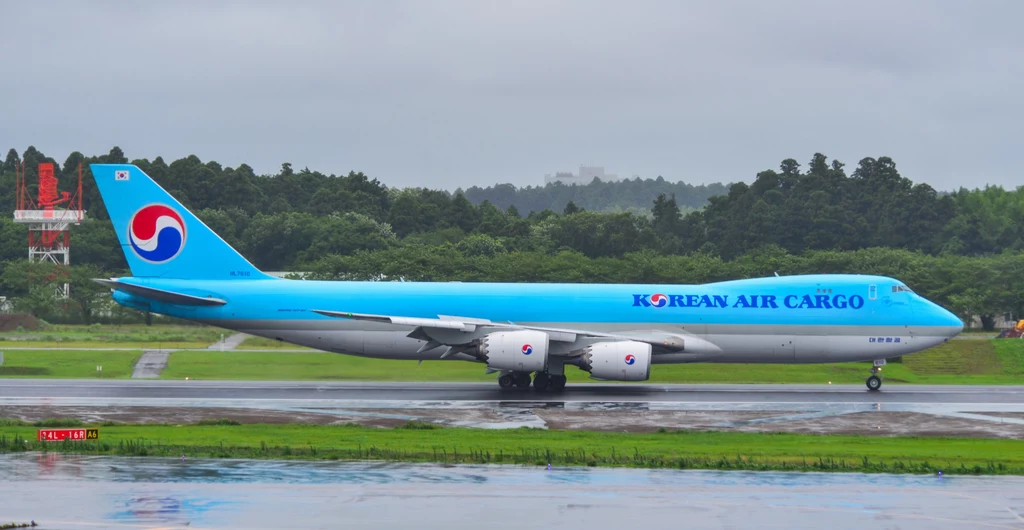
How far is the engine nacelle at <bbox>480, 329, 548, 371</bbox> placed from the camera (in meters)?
35.2

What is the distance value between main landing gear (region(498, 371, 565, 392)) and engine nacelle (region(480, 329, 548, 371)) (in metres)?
1.15

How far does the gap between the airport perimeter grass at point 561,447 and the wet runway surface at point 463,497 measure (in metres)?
1.05

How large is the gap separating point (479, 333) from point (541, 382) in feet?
8.79

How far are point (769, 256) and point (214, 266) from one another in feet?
144

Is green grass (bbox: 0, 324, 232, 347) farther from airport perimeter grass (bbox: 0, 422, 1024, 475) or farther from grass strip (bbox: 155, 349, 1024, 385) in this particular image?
airport perimeter grass (bbox: 0, 422, 1024, 475)

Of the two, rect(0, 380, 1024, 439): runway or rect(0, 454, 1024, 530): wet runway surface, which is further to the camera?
rect(0, 380, 1024, 439): runway

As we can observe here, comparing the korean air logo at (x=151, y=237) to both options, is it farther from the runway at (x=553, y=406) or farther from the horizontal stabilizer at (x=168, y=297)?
the runway at (x=553, y=406)

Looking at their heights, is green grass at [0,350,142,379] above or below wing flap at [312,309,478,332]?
below

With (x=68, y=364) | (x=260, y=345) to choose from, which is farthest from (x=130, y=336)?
(x=68, y=364)

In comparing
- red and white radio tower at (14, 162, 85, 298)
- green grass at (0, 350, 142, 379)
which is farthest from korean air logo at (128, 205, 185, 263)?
red and white radio tower at (14, 162, 85, 298)

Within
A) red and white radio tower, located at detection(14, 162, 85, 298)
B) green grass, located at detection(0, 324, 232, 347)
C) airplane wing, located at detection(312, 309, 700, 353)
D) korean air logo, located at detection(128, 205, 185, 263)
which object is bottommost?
green grass, located at detection(0, 324, 232, 347)

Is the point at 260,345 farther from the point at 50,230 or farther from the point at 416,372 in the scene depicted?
the point at 50,230

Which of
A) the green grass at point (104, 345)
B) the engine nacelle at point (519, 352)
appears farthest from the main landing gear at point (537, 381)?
the green grass at point (104, 345)

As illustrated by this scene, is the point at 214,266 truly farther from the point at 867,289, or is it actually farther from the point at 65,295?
the point at 65,295
